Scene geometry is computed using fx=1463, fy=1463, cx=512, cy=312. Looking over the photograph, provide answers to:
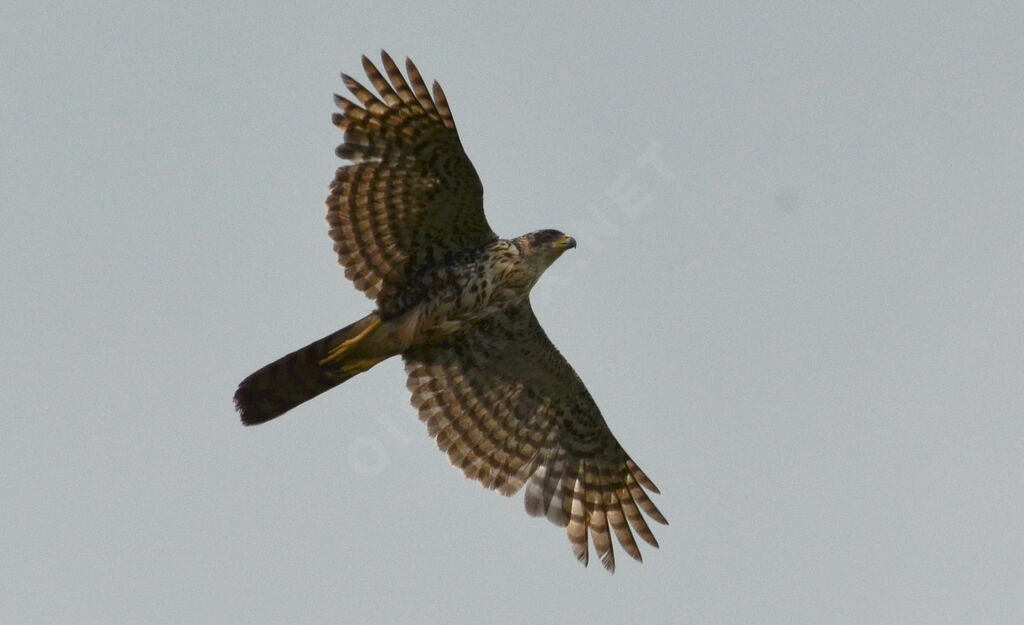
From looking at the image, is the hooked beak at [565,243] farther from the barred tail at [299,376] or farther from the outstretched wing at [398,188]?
the barred tail at [299,376]

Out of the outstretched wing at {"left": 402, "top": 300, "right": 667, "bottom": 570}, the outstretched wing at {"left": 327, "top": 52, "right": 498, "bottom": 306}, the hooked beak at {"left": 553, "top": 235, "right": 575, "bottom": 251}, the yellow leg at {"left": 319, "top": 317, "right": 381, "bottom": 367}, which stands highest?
the outstretched wing at {"left": 327, "top": 52, "right": 498, "bottom": 306}

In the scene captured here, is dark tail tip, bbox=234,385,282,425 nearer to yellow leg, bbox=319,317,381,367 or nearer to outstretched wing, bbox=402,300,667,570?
yellow leg, bbox=319,317,381,367

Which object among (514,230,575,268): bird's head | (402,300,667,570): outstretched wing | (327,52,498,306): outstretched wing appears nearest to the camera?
(327,52,498,306): outstretched wing

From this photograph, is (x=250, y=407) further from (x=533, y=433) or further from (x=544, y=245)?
(x=533, y=433)

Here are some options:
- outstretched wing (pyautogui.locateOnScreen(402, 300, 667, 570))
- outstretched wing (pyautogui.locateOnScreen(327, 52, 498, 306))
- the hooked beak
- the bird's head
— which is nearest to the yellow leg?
outstretched wing (pyautogui.locateOnScreen(327, 52, 498, 306))

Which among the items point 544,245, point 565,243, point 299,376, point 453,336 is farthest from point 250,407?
point 565,243
